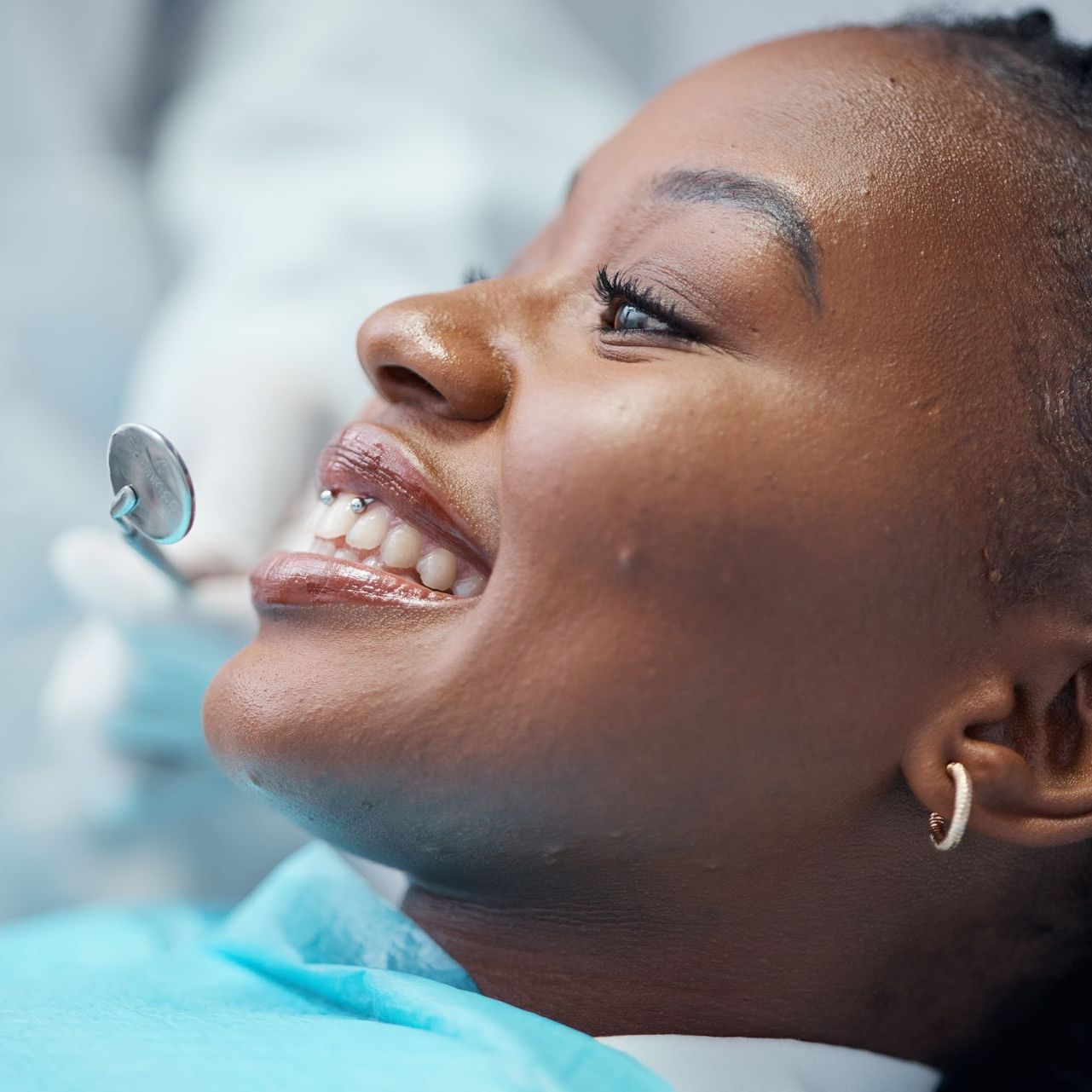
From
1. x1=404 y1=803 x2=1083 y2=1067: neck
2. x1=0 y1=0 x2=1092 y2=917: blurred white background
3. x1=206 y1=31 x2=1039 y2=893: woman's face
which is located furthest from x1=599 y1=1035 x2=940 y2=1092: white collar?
x1=0 y1=0 x2=1092 y2=917: blurred white background

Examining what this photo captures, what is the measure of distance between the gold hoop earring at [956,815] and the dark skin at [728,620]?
0.01 meters

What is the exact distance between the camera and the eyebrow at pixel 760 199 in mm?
860

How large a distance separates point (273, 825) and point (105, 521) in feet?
1.39

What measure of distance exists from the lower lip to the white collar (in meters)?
0.33

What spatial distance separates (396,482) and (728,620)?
0.83 feet

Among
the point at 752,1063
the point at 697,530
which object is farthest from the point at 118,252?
the point at 752,1063

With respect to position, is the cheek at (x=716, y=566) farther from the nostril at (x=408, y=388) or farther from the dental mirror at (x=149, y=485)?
the dental mirror at (x=149, y=485)

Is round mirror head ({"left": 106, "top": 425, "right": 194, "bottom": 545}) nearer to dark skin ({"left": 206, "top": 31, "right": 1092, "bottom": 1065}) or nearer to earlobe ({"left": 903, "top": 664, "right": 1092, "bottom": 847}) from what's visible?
dark skin ({"left": 206, "top": 31, "right": 1092, "bottom": 1065})

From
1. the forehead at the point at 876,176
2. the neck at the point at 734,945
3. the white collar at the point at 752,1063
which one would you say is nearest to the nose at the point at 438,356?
the forehead at the point at 876,176

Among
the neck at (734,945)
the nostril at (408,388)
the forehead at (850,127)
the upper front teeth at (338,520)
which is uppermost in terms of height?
the forehead at (850,127)

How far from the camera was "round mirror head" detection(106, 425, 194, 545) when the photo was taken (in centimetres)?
99

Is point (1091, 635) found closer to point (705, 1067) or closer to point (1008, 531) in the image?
point (1008, 531)

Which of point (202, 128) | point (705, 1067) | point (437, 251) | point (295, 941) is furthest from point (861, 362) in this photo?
point (202, 128)

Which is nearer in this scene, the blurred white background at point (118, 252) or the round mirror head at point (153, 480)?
the round mirror head at point (153, 480)
